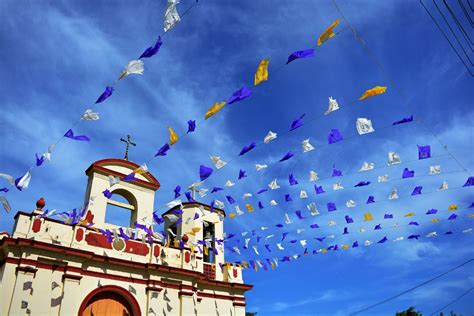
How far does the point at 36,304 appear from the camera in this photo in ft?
35.3

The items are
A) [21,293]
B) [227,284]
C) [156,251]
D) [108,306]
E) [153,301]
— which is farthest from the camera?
[227,284]

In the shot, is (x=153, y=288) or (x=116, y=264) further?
(x=153, y=288)

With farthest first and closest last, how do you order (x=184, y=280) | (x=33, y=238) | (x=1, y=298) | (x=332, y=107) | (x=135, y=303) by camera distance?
1. (x=184, y=280)
2. (x=135, y=303)
3. (x=33, y=238)
4. (x=1, y=298)
5. (x=332, y=107)

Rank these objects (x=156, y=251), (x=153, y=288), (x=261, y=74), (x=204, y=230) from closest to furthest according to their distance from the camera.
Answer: (x=261, y=74) < (x=153, y=288) < (x=156, y=251) < (x=204, y=230)

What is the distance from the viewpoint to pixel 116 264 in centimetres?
1280

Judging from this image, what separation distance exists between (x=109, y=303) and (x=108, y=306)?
10 centimetres

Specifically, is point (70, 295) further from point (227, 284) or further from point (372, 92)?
point (372, 92)

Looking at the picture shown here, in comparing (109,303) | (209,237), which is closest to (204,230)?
(209,237)

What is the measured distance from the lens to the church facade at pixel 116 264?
432 inches

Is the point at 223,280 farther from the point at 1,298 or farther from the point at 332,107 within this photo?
the point at 332,107

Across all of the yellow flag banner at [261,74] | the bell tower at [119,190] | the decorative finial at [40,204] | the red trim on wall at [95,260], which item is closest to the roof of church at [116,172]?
the bell tower at [119,190]

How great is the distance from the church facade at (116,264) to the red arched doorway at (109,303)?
0.10 ft

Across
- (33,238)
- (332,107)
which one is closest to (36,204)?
(33,238)

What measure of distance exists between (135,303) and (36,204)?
469 centimetres
